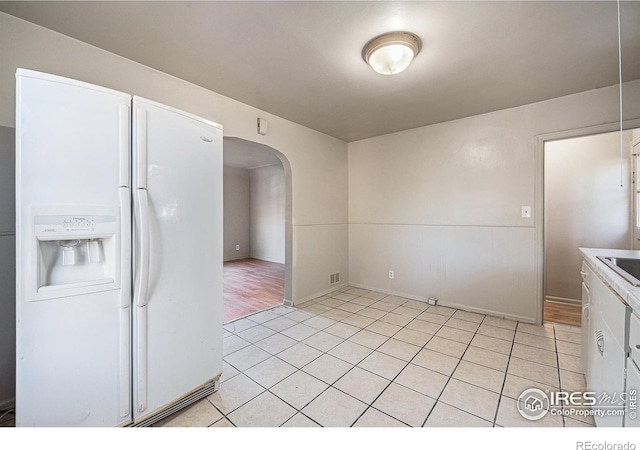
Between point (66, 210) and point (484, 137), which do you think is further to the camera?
point (484, 137)

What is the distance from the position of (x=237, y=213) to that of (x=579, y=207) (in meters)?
6.79

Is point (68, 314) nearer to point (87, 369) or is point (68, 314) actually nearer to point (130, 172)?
point (87, 369)

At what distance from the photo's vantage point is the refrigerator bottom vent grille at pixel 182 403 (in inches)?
55.7

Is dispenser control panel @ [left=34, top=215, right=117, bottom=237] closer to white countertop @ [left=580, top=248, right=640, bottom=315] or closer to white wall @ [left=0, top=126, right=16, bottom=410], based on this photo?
white wall @ [left=0, top=126, right=16, bottom=410]

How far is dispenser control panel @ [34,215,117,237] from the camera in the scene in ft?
3.65

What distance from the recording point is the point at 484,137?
9.98ft

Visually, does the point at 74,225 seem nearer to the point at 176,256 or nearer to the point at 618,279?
the point at 176,256

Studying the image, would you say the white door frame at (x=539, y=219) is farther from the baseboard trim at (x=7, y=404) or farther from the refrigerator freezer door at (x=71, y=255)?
the baseboard trim at (x=7, y=404)

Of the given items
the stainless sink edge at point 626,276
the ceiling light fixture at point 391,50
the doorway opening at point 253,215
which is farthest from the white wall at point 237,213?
the stainless sink edge at point 626,276

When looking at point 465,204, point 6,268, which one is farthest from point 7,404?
point 465,204

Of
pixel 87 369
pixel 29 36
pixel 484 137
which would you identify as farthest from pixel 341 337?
pixel 29 36
